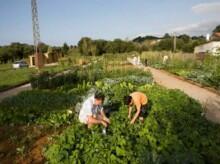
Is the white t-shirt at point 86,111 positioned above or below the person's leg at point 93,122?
above

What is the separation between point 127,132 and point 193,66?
18.7m

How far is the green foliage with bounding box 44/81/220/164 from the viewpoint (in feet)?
15.4

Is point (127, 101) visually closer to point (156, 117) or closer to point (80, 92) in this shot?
point (156, 117)

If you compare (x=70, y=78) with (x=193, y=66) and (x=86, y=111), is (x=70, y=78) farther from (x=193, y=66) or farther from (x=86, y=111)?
(x=193, y=66)

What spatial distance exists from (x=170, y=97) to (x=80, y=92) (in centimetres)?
447

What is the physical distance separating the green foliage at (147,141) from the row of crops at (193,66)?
7.07 meters

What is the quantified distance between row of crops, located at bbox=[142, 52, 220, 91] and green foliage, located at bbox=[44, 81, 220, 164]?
7.07 m

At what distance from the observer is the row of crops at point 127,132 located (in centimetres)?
475

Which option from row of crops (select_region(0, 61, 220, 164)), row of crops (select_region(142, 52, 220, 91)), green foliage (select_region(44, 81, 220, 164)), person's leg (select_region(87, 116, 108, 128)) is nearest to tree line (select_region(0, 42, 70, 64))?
row of crops (select_region(142, 52, 220, 91))

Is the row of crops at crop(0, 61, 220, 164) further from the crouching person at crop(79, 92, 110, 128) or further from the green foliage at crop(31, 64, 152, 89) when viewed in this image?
the green foliage at crop(31, 64, 152, 89)

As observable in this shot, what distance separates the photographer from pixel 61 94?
11539mm

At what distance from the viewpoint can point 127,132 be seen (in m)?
5.95

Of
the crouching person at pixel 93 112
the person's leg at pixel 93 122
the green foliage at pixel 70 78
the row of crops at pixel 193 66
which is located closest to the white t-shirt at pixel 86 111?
the crouching person at pixel 93 112

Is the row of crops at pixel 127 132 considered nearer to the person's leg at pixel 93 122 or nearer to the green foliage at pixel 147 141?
the green foliage at pixel 147 141
